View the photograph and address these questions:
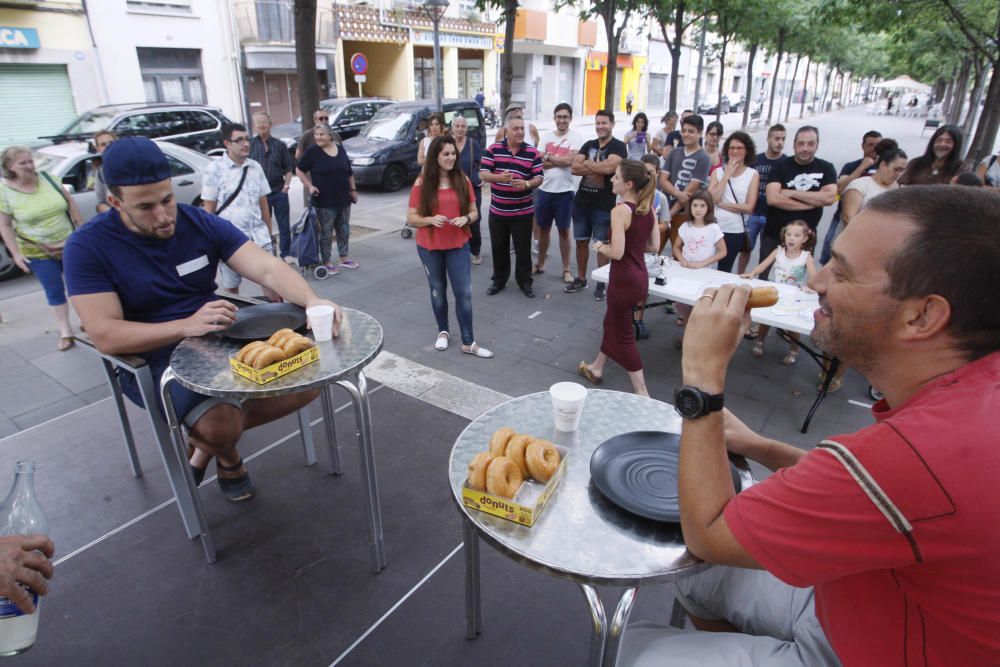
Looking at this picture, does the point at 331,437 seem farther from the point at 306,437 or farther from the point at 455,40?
the point at 455,40

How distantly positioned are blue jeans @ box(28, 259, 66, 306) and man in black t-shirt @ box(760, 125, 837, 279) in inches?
251

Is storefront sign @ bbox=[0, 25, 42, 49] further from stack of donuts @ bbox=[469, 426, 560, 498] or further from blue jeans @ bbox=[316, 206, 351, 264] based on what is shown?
stack of donuts @ bbox=[469, 426, 560, 498]

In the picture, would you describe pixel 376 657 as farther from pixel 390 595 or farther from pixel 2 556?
pixel 2 556

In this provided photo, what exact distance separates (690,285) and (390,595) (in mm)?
3159

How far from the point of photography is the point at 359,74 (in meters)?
16.4

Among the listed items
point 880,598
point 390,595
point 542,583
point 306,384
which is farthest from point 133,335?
point 880,598

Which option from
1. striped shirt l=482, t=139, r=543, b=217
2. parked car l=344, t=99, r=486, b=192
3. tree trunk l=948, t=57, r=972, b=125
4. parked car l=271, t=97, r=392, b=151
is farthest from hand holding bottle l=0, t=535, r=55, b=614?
tree trunk l=948, t=57, r=972, b=125

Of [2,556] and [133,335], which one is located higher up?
[133,335]

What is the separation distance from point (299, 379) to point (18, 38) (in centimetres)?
1804

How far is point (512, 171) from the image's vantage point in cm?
613

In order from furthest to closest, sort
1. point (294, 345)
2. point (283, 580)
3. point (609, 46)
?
point (609, 46), point (283, 580), point (294, 345)

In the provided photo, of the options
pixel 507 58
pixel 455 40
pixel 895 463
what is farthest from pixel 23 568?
pixel 455 40

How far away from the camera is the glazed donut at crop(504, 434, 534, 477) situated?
1668 millimetres

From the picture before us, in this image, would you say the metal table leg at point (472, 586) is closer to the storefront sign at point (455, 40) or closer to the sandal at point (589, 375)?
the sandal at point (589, 375)
